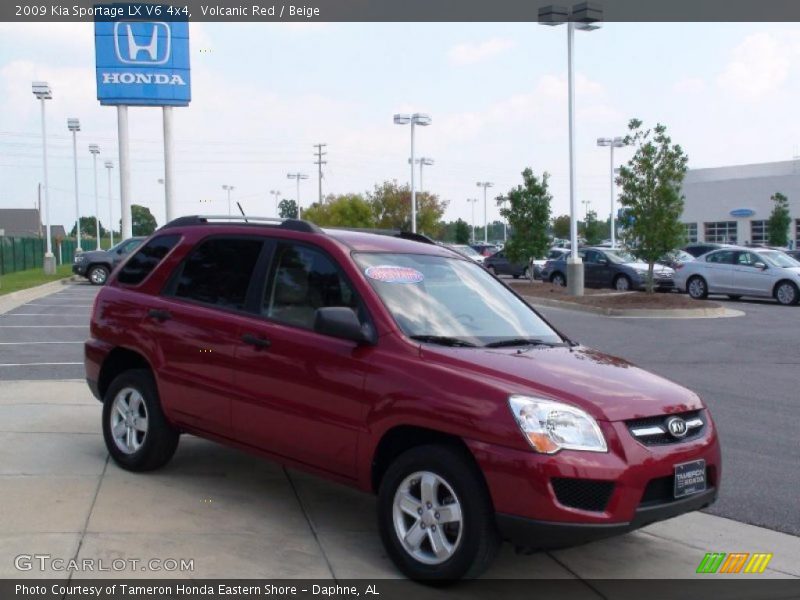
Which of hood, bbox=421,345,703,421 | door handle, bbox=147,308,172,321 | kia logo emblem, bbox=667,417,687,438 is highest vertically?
door handle, bbox=147,308,172,321

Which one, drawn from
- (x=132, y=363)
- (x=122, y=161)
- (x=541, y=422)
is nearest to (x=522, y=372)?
(x=541, y=422)

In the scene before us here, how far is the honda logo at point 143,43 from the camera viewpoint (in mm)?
35094

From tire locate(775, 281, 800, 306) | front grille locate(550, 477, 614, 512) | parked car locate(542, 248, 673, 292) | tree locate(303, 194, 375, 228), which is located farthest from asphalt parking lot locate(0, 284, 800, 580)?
tree locate(303, 194, 375, 228)

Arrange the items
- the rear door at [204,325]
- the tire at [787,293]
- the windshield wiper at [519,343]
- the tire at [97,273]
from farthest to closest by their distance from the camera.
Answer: the tire at [97,273] → the tire at [787,293] → the rear door at [204,325] → the windshield wiper at [519,343]

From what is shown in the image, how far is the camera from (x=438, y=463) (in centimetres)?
499

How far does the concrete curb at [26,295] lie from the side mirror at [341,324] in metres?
18.7

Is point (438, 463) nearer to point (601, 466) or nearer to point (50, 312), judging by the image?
point (601, 466)

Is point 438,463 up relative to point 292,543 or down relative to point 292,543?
up

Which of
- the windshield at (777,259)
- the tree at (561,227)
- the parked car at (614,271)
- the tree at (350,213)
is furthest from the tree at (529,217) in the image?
the tree at (561,227)

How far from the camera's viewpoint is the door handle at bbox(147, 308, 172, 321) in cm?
678

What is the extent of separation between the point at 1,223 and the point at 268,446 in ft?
429

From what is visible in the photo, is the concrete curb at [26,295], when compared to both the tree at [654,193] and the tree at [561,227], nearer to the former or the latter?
the tree at [654,193]

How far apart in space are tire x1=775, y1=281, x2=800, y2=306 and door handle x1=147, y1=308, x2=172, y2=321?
23.1m

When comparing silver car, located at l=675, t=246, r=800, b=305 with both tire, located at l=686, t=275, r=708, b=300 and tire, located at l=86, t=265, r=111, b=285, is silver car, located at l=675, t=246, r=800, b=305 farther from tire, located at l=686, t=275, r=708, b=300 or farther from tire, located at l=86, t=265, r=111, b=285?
tire, located at l=86, t=265, r=111, b=285
